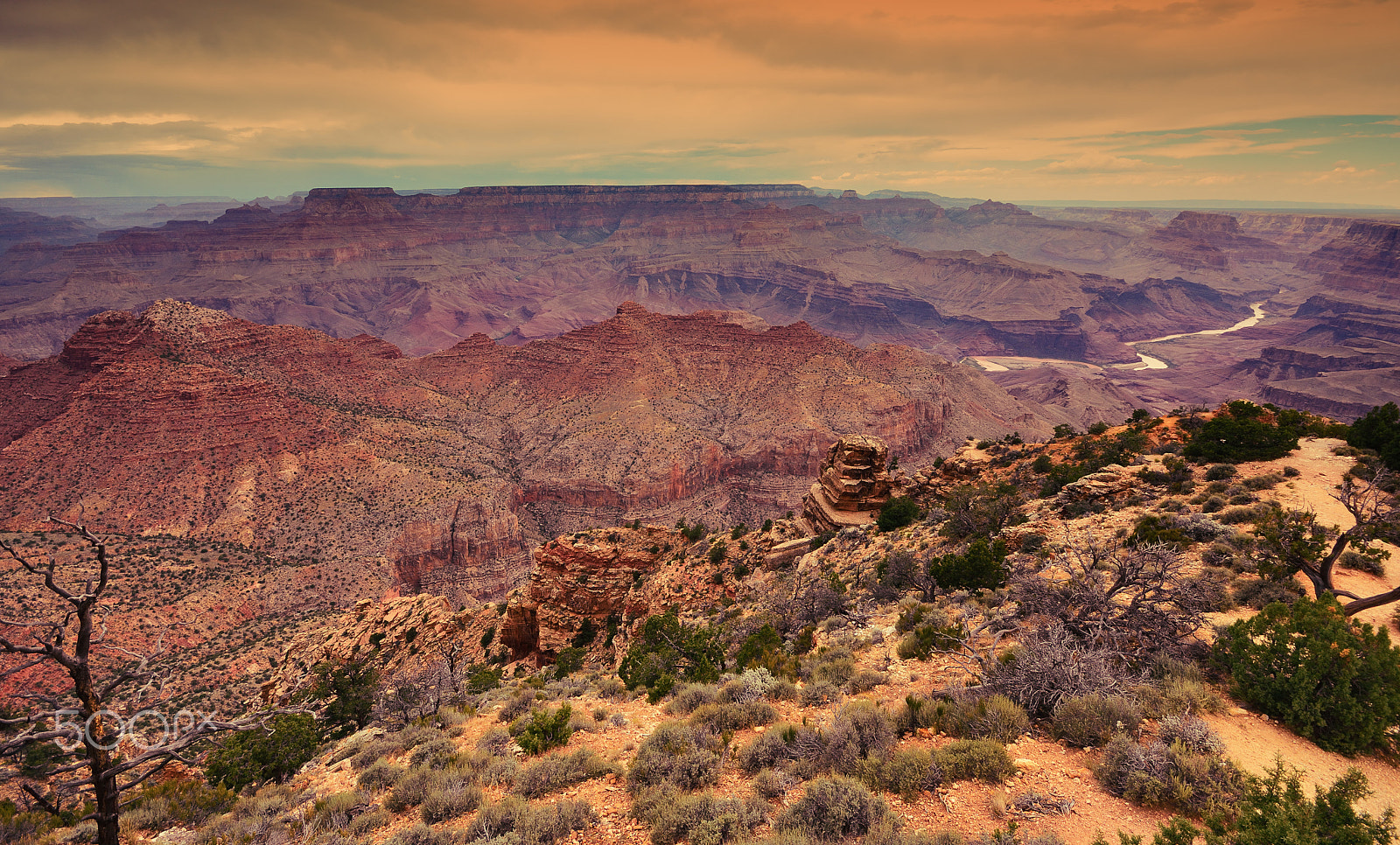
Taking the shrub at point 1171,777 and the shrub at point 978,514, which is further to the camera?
the shrub at point 978,514

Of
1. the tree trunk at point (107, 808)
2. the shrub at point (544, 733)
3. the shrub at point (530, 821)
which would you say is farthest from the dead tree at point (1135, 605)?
the tree trunk at point (107, 808)

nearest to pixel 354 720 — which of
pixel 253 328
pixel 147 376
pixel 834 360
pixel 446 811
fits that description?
pixel 446 811

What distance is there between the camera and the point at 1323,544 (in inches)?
495

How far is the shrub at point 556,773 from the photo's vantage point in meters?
10.1

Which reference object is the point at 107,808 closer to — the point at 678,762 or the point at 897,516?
the point at 678,762

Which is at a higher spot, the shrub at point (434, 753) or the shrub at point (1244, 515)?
the shrub at point (1244, 515)

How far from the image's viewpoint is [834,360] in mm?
109562

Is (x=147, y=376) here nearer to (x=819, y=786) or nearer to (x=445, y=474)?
(x=445, y=474)

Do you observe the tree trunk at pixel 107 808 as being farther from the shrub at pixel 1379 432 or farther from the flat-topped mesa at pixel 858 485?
the shrub at pixel 1379 432

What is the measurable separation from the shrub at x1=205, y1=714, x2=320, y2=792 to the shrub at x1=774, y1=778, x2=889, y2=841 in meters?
15.3

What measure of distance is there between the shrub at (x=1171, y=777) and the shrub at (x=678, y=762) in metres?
6.20

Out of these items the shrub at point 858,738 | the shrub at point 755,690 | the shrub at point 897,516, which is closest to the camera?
the shrub at point 858,738

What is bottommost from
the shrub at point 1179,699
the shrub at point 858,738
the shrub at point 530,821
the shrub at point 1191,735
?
the shrub at point 530,821

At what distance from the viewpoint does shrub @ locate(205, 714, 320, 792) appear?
15.6 meters
